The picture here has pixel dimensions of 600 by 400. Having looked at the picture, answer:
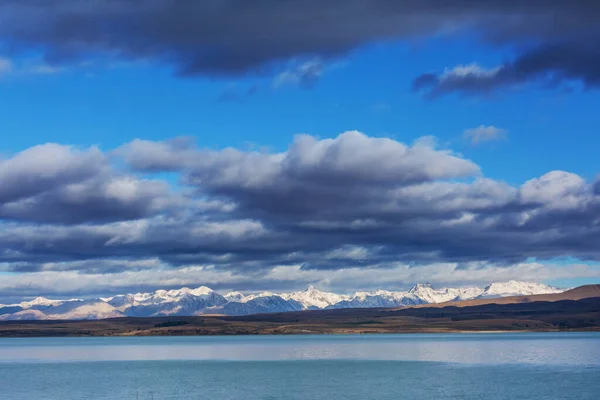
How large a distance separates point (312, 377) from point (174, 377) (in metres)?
22.9

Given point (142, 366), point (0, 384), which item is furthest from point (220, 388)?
point (142, 366)

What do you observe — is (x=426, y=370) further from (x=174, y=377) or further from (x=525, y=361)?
(x=174, y=377)

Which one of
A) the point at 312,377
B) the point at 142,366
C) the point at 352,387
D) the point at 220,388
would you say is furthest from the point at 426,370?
the point at 142,366

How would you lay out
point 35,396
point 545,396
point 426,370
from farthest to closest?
point 426,370 < point 35,396 < point 545,396

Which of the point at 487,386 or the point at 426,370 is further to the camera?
the point at 426,370

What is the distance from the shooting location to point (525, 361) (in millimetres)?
149875

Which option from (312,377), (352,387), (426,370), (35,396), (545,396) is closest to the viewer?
(545,396)

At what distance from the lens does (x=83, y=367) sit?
505 ft

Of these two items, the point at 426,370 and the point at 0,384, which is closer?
the point at 0,384

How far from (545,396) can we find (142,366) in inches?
3525

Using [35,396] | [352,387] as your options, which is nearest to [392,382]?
[352,387]

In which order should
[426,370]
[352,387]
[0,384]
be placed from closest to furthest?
[352,387] < [0,384] < [426,370]

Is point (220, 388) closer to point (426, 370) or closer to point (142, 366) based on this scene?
point (426, 370)

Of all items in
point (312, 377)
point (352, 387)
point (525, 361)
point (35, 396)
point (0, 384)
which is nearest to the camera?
point (35, 396)
